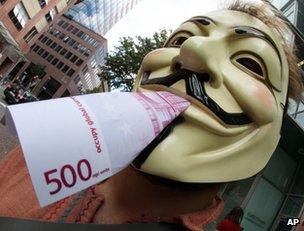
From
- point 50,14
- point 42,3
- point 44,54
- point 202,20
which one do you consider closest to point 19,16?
point 42,3

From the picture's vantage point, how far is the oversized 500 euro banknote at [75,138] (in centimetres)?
126

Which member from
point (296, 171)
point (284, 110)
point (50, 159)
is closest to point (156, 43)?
point (296, 171)

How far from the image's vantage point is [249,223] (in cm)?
857

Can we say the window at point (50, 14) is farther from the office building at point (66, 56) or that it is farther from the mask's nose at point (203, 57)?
the mask's nose at point (203, 57)

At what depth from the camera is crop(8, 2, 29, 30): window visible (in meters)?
30.8

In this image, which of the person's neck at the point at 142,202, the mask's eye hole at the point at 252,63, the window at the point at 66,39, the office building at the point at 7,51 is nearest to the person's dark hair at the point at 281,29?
the mask's eye hole at the point at 252,63

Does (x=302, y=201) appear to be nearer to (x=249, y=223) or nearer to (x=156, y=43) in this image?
(x=249, y=223)

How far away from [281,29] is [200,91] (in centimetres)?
84

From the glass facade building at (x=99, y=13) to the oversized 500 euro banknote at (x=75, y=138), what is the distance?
59307 mm

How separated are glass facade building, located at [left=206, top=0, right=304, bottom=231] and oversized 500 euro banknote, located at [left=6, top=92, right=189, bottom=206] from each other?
6.96 meters

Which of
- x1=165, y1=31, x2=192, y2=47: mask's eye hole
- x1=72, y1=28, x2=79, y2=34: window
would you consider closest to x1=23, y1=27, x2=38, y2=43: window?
x1=72, y1=28, x2=79, y2=34: window

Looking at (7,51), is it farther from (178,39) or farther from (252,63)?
(252,63)

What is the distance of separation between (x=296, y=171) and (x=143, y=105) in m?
8.28

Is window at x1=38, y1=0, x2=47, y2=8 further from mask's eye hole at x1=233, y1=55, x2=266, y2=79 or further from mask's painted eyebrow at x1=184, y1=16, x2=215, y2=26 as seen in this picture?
mask's eye hole at x1=233, y1=55, x2=266, y2=79
